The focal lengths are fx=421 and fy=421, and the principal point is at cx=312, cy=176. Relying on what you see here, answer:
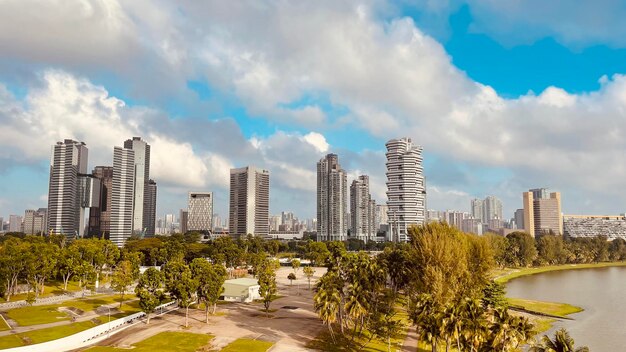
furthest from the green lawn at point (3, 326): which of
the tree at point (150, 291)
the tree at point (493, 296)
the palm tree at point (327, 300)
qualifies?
the tree at point (493, 296)

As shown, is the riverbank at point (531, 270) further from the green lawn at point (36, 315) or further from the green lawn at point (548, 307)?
the green lawn at point (36, 315)

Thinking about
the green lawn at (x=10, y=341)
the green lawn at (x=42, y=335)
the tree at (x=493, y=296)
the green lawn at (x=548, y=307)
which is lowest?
the green lawn at (x=548, y=307)

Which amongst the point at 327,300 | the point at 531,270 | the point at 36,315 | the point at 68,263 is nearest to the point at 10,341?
the point at 36,315

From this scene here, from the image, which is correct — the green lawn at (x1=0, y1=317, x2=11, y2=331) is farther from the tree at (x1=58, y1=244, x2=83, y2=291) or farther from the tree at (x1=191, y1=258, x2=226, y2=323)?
the tree at (x1=58, y1=244, x2=83, y2=291)

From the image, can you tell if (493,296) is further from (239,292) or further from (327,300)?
(239,292)

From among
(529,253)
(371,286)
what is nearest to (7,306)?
(371,286)

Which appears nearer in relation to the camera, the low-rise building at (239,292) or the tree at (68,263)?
the low-rise building at (239,292)
